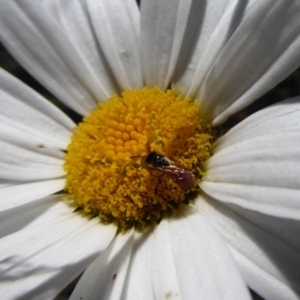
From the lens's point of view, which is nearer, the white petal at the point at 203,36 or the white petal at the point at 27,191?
the white petal at the point at 203,36

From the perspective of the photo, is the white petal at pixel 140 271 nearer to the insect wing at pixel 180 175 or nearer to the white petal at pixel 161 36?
the insect wing at pixel 180 175

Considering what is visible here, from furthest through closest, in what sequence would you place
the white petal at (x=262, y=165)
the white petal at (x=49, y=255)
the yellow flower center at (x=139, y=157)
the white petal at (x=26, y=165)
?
1. the white petal at (x=26, y=165)
2. the yellow flower center at (x=139, y=157)
3. the white petal at (x=49, y=255)
4. the white petal at (x=262, y=165)

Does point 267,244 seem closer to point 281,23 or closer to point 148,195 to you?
point 148,195

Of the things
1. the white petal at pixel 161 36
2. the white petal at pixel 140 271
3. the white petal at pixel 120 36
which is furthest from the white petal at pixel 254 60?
the white petal at pixel 140 271

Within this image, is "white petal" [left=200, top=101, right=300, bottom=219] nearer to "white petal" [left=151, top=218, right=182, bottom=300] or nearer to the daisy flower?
the daisy flower

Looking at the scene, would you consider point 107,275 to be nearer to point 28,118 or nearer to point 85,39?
point 28,118

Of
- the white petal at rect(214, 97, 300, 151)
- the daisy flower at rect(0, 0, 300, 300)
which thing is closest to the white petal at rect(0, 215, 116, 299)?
the daisy flower at rect(0, 0, 300, 300)
